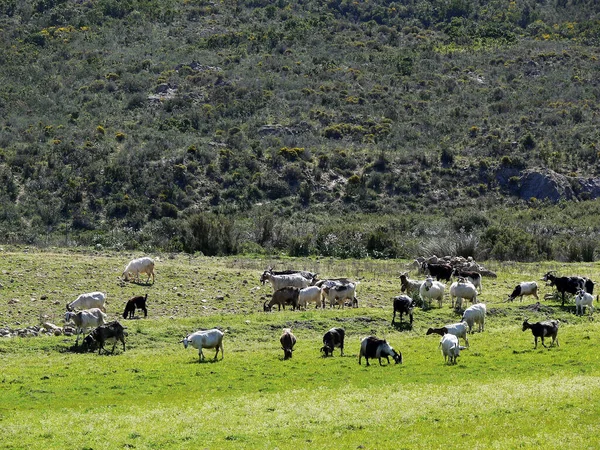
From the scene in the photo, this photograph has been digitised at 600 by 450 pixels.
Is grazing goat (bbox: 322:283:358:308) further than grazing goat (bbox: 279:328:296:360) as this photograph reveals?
Yes

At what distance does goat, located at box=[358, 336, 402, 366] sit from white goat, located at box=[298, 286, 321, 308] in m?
8.83

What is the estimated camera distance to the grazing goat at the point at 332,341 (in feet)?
89.8

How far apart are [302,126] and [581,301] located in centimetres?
6179

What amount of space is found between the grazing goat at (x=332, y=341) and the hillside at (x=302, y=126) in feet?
97.9

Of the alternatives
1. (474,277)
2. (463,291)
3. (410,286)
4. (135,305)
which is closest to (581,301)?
(463,291)

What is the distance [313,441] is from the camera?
17641 mm

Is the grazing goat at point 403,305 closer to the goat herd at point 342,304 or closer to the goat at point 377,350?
the goat herd at point 342,304

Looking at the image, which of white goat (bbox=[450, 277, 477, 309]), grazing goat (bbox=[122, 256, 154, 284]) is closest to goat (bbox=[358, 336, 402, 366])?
white goat (bbox=[450, 277, 477, 309])

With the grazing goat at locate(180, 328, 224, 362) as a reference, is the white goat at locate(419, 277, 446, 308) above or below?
above

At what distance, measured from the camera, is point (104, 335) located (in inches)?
1070

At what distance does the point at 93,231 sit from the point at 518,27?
257 feet

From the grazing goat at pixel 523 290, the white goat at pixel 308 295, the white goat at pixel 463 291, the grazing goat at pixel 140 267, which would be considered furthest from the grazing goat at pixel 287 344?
the grazing goat at pixel 523 290

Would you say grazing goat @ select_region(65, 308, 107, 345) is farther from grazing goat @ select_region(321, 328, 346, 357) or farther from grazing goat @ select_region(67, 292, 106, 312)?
grazing goat @ select_region(321, 328, 346, 357)

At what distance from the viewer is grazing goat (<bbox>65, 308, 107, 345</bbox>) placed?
28.6 m
